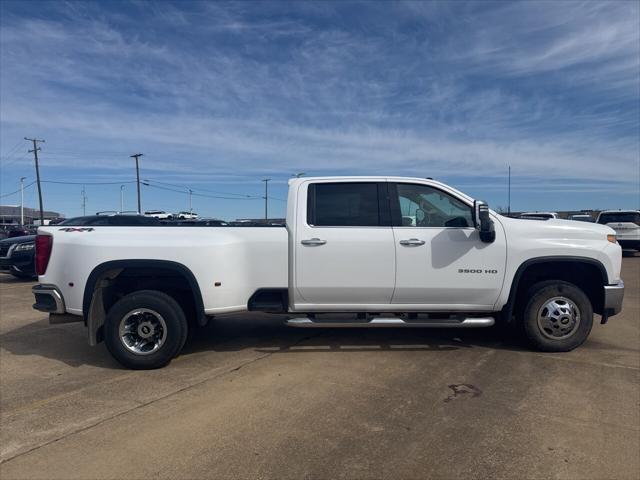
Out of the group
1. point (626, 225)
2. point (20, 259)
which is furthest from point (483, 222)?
point (626, 225)

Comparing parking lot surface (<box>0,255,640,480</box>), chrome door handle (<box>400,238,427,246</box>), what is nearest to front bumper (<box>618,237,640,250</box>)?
parking lot surface (<box>0,255,640,480</box>)

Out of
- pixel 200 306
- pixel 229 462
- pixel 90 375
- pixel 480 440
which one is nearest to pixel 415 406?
pixel 480 440

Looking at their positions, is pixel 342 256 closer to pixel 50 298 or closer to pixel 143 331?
pixel 143 331

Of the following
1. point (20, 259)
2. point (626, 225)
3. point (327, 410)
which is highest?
point (626, 225)

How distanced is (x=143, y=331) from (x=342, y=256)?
7.39 ft

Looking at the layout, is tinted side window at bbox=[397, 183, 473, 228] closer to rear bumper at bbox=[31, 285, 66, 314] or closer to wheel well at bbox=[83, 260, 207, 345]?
wheel well at bbox=[83, 260, 207, 345]

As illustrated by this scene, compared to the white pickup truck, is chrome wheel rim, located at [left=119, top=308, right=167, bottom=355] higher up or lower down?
lower down

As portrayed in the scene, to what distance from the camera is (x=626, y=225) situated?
19.4 meters

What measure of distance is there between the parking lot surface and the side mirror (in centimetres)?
137

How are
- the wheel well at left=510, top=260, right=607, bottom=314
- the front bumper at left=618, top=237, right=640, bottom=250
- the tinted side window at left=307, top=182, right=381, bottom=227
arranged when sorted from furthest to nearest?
the front bumper at left=618, top=237, right=640, bottom=250 → the wheel well at left=510, top=260, right=607, bottom=314 → the tinted side window at left=307, top=182, right=381, bottom=227

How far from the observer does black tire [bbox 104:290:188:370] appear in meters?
4.97

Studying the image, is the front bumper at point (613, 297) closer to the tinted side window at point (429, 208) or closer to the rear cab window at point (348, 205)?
the tinted side window at point (429, 208)

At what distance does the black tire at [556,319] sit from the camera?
5.45 m

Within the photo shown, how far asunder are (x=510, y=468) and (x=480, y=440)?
1.24 feet
